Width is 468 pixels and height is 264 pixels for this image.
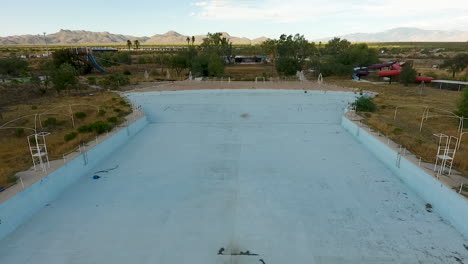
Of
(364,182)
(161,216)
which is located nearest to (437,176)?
(364,182)

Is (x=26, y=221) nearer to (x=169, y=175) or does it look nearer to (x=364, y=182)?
(x=169, y=175)

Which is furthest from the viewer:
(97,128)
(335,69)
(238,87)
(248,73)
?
(248,73)

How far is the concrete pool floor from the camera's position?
533cm

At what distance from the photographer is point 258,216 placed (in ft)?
21.1

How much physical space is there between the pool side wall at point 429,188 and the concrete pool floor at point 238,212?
199mm

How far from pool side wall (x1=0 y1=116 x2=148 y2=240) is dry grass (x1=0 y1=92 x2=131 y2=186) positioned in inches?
26.6

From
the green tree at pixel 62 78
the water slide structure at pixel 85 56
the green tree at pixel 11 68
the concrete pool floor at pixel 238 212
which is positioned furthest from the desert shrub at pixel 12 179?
the water slide structure at pixel 85 56

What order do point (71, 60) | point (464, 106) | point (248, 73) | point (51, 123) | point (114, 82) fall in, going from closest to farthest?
point (464, 106), point (51, 123), point (114, 82), point (71, 60), point (248, 73)

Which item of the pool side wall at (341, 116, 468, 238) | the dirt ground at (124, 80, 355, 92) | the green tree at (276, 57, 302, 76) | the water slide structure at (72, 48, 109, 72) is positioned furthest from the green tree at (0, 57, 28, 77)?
the pool side wall at (341, 116, 468, 238)

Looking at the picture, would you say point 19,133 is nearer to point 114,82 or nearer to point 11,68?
point 114,82

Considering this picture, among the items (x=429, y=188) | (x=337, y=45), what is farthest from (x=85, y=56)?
(x=429, y=188)

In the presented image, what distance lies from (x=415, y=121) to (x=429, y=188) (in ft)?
29.3

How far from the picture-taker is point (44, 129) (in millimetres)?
13086

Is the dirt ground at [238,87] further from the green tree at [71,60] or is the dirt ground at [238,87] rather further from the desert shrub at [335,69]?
the green tree at [71,60]
